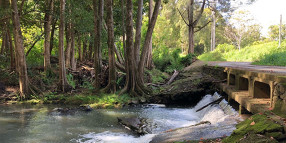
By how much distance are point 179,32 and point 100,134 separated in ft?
133

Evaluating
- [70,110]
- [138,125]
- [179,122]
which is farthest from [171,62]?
[138,125]

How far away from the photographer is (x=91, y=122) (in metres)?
10.2

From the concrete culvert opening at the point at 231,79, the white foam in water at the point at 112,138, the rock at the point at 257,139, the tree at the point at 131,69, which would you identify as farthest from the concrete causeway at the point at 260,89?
the tree at the point at 131,69

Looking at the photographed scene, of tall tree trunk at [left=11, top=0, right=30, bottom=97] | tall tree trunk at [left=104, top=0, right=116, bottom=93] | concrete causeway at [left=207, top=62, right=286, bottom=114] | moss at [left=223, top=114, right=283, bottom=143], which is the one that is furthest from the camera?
tall tree trunk at [left=104, top=0, right=116, bottom=93]

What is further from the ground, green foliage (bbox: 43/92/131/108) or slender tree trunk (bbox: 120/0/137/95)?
slender tree trunk (bbox: 120/0/137/95)

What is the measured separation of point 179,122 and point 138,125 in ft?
5.69

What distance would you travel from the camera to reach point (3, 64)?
1809 cm

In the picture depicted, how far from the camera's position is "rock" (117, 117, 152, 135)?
27.7 feet

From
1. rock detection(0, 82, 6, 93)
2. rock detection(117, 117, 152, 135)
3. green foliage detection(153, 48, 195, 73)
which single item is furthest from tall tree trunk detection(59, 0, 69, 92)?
green foliage detection(153, 48, 195, 73)

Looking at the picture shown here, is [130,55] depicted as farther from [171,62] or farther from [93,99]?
[171,62]

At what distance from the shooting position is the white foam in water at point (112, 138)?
765 centimetres

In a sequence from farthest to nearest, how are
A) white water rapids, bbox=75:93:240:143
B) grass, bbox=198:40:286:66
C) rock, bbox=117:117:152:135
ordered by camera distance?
grass, bbox=198:40:286:66 < rock, bbox=117:117:152:135 < white water rapids, bbox=75:93:240:143

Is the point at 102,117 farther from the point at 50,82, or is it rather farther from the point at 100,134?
the point at 50,82

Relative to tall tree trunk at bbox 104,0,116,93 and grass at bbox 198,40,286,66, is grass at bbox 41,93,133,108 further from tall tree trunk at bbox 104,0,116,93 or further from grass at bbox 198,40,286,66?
grass at bbox 198,40,286,66
